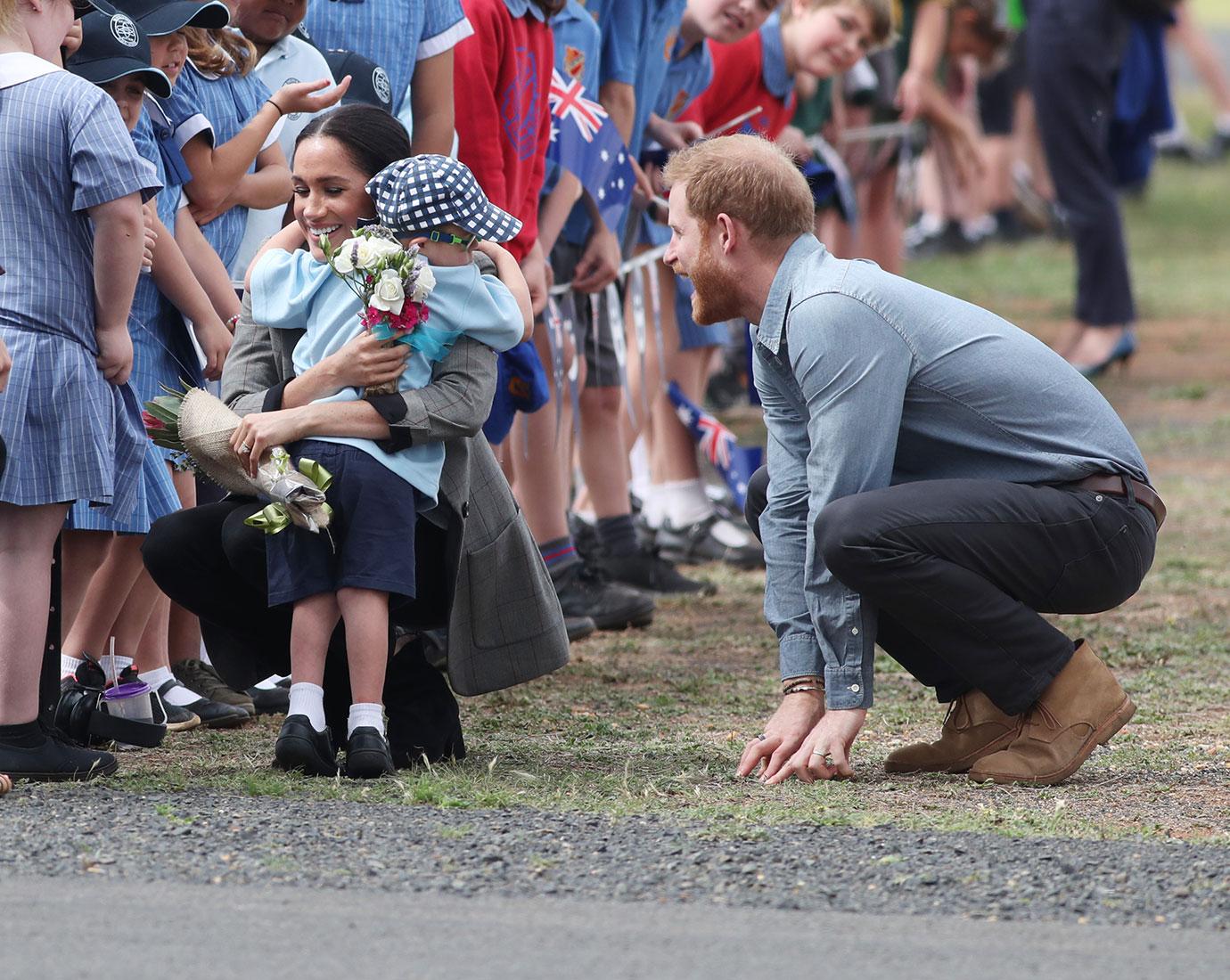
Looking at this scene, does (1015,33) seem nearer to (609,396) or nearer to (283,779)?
(609,396)

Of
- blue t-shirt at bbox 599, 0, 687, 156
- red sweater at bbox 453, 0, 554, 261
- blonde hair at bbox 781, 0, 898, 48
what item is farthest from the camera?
blonde hair at bbox 781, 0, 898, 48

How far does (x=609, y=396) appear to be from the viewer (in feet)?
21.4

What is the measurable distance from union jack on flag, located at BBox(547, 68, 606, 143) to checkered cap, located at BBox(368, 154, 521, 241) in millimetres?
2000

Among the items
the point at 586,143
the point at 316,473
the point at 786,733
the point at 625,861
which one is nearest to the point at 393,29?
the point at 586,143

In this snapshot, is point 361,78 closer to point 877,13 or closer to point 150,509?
point 150,509

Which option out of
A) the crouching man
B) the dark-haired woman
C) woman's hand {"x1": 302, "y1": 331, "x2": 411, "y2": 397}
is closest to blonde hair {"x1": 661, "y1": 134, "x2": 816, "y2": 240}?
the crouching man

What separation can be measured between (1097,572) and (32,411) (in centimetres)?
221

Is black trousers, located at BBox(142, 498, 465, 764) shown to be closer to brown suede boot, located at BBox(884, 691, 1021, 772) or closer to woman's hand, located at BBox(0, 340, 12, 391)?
woman's hand, located at BBox(0, 340, 12, 391)

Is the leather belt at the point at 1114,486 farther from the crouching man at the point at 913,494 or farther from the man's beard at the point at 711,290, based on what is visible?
the man's beard at the point at 711,290

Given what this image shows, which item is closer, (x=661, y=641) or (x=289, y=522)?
(x=289, y=522)

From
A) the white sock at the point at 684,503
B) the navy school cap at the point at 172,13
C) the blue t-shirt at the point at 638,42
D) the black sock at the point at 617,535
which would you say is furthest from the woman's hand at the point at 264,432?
the white sock at the point at 684,503

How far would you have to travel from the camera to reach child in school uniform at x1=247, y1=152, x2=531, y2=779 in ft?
12.8

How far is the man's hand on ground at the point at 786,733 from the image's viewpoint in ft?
13.3

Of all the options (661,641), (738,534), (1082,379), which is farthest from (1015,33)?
(1082,379)
